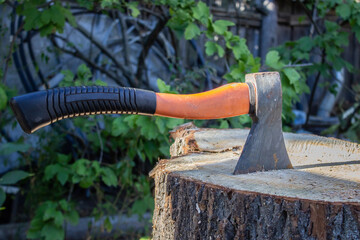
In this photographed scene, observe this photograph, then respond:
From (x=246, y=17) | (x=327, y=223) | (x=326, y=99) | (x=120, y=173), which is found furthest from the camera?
(x=326, y=99)

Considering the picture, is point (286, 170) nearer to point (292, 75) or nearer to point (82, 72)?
point (292, 75)

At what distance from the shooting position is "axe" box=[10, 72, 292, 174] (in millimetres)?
1212

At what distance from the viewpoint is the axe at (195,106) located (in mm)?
1212

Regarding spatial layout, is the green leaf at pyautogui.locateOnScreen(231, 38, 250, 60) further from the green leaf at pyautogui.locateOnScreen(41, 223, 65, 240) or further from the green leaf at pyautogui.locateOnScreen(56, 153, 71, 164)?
the green leaf at pyautogui.locateOnScreen(41, 223, 65, 240)

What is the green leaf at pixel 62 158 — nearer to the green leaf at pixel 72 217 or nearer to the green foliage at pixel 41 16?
the green leaf at pixel 72 217

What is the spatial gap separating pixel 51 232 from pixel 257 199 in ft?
6.56

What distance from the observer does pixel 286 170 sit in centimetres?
149

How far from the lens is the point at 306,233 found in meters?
1.16

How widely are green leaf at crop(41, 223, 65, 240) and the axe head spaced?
5.96 feet

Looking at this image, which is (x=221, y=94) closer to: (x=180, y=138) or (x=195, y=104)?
(x=195, y=104)

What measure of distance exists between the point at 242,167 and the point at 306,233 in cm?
35

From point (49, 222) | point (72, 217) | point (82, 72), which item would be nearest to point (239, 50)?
point (82, 72)

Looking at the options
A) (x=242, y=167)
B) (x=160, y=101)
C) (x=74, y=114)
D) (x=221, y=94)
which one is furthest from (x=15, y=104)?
(x=242, y=167)

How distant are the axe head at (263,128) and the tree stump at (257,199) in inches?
1.8
